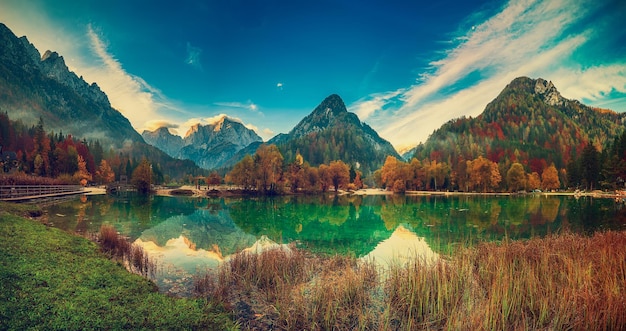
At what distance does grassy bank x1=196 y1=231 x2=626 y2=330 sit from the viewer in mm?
8688

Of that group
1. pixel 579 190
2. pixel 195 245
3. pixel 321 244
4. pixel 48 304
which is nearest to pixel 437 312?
pixel 48 304

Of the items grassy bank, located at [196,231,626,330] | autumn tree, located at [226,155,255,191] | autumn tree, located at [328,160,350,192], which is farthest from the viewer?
autumn tree, located at [328,160,350,192]

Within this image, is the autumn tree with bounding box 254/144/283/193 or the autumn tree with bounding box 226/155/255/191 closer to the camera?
the autumn tree with bounding box 254/144/283/193

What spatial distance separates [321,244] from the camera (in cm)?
2558

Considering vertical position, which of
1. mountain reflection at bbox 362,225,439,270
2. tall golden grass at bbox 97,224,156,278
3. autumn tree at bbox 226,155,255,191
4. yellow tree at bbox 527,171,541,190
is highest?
autumn tree at bbox 226,155,255,191

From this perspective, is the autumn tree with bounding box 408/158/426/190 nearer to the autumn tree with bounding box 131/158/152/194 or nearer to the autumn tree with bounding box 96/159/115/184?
the autumn tree with bounding box 131/158/152/194

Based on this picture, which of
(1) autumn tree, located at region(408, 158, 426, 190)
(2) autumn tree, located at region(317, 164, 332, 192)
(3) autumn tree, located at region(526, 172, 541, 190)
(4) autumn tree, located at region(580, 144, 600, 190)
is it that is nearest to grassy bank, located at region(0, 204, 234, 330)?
(2) autumn tree, located at region(317, 164, 332, 192)

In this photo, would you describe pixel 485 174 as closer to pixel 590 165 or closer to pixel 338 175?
pixel 590 165

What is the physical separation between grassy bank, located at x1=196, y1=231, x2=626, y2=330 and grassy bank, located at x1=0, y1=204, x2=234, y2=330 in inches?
76.6

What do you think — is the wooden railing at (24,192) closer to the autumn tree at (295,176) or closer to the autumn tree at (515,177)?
the autumn tree at (295,176)

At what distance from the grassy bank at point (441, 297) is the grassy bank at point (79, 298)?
6.39 ft

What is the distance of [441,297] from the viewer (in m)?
10.1

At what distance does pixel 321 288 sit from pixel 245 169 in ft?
291

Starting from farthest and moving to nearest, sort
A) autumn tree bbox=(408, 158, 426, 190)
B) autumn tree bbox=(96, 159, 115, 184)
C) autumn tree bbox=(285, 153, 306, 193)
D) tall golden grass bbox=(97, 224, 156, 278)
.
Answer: autumn tree bbox=(96, 159, 115, 184) → autumn tree bbox=(408, 158, 426, 190) → autumn tree bbox=(285, 153, 306, 193) → tall golden grass bbox=(97, 224, 156, 278)
